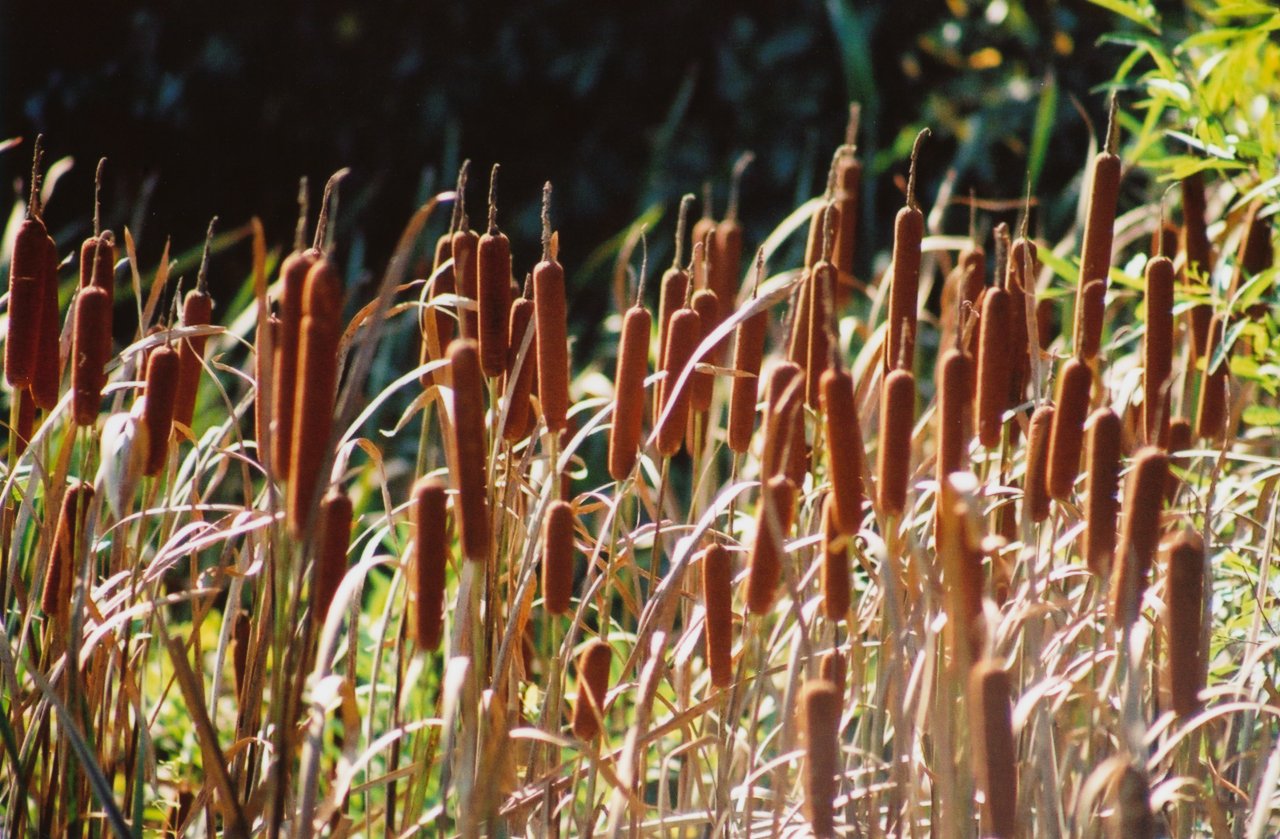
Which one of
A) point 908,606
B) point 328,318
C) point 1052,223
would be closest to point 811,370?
point 908,606

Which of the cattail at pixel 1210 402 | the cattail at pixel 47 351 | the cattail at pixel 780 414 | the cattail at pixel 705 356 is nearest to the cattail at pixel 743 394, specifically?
the cattail at pixel 705 356

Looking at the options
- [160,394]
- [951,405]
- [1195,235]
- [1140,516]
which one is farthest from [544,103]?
[1140,516]

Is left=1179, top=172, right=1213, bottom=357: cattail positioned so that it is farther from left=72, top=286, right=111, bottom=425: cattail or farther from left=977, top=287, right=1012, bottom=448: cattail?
left=72, top=286, right=111, bottom=425: cattail

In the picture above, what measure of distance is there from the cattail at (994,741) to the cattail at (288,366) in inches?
17.4

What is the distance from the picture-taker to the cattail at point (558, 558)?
3.21 ft

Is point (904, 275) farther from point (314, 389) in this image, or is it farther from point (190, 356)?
point (190, 356)

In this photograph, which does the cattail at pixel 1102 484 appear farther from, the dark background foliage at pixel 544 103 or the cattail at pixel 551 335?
the dark background foliage at pixel 544 103

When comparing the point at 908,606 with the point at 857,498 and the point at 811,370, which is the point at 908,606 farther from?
the point at 857,498

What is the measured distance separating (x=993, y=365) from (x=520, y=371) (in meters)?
0.39

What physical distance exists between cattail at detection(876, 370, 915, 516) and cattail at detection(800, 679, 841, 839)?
17 cm

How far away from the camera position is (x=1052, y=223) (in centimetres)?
382

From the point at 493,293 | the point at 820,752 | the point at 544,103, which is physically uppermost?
the point at 544,103

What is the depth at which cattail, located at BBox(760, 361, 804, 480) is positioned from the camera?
0.88 m

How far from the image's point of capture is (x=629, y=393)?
42.5 inches
